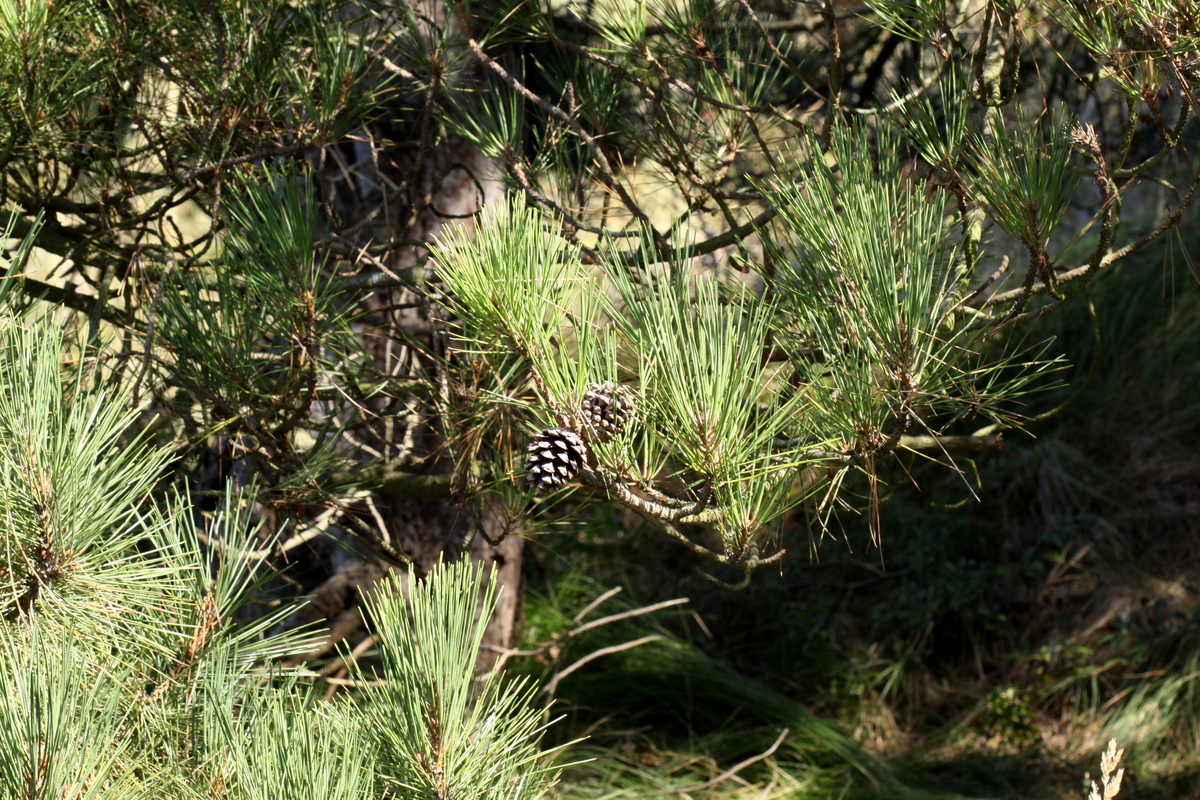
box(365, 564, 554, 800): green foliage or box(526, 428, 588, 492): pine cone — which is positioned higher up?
box(526, 428, 588, 492): pine cone

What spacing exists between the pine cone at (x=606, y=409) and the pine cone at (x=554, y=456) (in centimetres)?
2

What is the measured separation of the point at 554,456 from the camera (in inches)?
30.4

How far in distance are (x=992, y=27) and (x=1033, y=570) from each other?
253 centimetres

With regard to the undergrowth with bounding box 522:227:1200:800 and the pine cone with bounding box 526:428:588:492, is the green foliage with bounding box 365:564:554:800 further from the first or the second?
the undergrowth with bounding box 522:227:1200:800

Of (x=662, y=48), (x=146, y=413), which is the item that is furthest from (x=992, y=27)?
(x=146, y=413)

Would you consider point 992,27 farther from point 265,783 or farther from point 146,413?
point 146,413

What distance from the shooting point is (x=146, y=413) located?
1.46 metres

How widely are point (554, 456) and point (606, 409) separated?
2.5 inches

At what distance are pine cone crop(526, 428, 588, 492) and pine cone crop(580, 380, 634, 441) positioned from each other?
0.07ft

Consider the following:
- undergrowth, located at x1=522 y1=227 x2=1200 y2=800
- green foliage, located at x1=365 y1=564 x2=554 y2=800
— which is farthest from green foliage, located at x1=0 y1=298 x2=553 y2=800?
undergrowth, located at x1=522 y1=227 x2=1200 y2=800

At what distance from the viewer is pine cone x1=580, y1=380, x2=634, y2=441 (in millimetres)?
795

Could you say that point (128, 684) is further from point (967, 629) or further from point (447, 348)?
point (967, 629)

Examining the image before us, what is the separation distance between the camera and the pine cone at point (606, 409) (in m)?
0.80

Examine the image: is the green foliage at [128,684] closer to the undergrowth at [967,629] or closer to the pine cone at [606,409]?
the pine cone at [606,409]
